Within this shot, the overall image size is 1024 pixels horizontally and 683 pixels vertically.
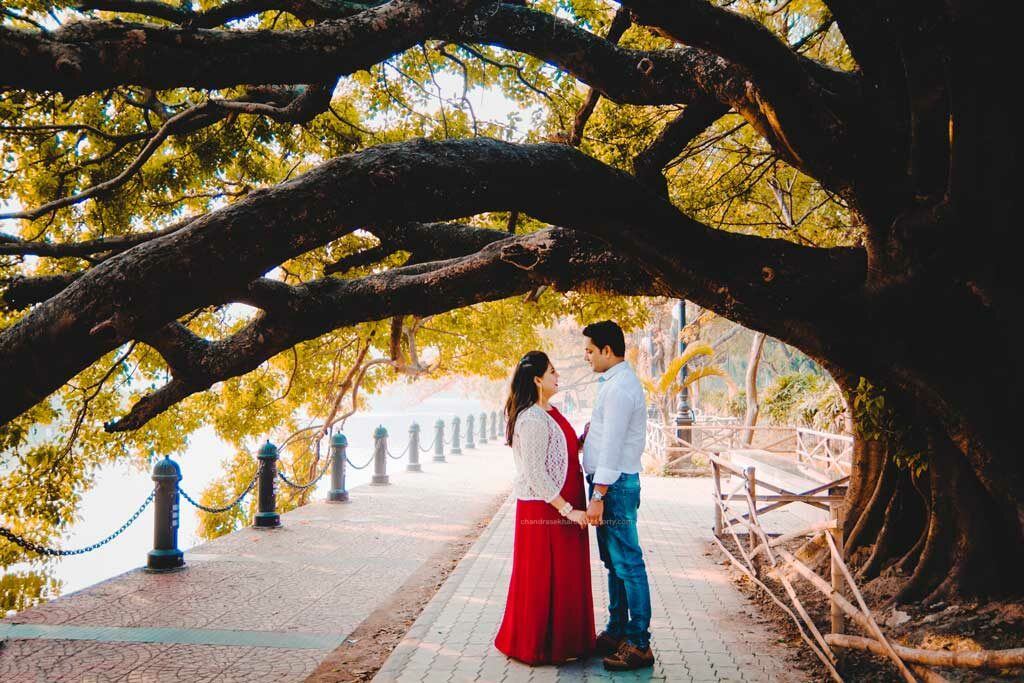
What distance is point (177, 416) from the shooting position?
13.8 metres

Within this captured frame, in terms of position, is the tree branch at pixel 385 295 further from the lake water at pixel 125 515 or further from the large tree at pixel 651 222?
the lake water at pixel 125 515

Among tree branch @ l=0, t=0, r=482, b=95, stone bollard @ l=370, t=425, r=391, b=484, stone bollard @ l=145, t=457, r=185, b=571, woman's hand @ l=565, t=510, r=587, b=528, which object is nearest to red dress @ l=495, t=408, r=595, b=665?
woman's hand @ l=565, t=510, r=587, b=528

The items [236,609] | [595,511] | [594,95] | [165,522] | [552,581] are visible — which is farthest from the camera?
[165,522]

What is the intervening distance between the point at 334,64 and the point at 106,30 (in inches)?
42.9

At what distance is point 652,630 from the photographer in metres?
5.88

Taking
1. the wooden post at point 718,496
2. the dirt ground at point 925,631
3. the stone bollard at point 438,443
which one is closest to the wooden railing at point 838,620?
the dirt ground at point 925,631

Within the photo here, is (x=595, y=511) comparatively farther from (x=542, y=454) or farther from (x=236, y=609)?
(x=236, y=609)

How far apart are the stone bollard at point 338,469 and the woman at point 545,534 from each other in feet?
29.8

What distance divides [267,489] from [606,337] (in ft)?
26.2

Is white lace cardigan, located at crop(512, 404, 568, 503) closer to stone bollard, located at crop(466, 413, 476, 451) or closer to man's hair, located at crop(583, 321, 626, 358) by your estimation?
man's hair, located at crop(583, 321, 626, 358)

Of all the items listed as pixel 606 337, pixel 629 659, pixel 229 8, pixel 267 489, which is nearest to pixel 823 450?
pixel 267 489

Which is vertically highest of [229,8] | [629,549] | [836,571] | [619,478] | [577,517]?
[229,8]

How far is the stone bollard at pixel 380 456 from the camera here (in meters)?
16.4

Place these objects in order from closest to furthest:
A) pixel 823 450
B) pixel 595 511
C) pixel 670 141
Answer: pixel 595 511 < pixel 670 141 < pixel 823 450
